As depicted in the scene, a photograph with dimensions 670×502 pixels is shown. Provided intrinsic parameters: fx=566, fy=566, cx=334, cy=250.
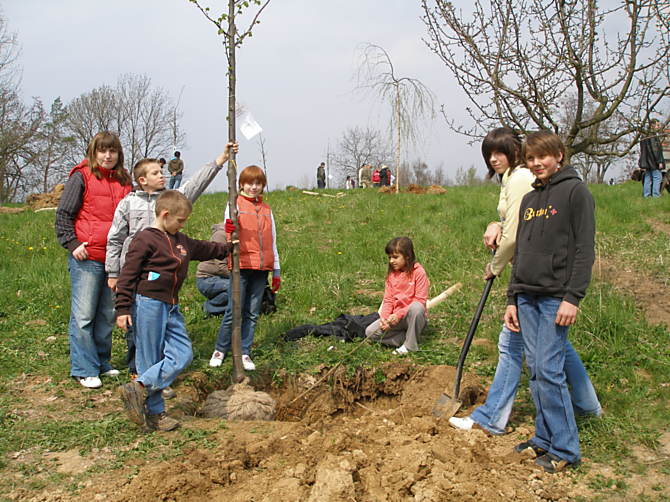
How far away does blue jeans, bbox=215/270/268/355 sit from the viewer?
4.98 m

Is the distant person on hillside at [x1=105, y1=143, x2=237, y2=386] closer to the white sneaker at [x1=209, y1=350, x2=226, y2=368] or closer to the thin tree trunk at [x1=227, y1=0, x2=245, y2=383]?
the thin tree trunk at [x1=227, y1=0, x2=245, y2=383]

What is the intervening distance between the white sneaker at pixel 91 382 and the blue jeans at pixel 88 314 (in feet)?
0.14

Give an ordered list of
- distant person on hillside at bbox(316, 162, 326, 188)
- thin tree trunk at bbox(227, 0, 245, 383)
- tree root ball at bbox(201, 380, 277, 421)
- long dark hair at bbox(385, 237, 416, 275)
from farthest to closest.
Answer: distant person on hillside at bbox(316, 162, 326, 188), long dark hair at bbox(385, 237, 416, 275), thin tree trunk at bbox(227, 0, 245, 383), tree root ball at bbox(201, 380, 277, 421)

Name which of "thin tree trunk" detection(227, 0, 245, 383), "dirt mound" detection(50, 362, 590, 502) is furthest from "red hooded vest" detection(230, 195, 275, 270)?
"dirt mound" detection(50, 362, 590, 502)

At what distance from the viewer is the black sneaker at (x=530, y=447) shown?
3.36m

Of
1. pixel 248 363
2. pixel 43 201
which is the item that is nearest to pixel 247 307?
pixel 248 363

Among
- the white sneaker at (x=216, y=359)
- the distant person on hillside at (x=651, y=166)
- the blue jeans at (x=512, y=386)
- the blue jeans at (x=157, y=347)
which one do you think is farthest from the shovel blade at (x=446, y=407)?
the distant person on hillside at (x=651, y=166)

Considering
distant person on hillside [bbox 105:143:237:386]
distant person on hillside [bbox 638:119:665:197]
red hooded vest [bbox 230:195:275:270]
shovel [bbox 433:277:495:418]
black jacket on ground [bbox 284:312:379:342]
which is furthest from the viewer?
distant person on hillside [bbox 638:119:665:197]

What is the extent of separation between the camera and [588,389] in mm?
3648

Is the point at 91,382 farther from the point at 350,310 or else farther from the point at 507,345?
the point at 507,345

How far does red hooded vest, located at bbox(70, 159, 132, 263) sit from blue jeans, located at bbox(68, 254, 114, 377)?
0.14m

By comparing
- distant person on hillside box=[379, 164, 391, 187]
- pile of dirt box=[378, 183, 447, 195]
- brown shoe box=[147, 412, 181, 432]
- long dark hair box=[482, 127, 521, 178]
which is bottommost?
brown shoe box=[147, 412, 181, 432]

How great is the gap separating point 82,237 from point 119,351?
1.51m

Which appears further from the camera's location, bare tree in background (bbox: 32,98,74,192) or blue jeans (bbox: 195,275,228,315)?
bare tree in background (bbox: 32,98,74,192)
